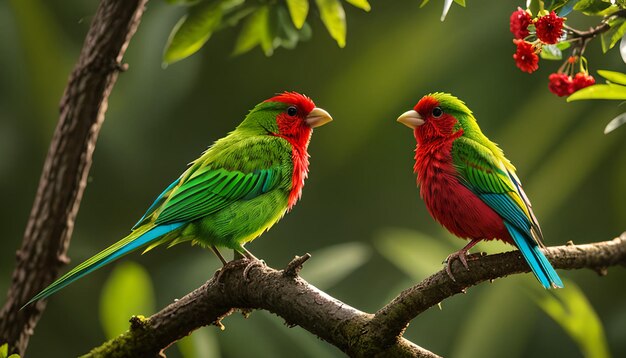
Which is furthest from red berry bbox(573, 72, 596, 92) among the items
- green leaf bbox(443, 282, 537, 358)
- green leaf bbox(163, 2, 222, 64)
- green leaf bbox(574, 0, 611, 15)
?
green leaf bbox(443, 282, 537, 358)

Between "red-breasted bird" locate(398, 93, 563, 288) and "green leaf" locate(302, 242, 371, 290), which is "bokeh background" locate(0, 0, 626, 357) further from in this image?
"red-breasted bird" locate(398, 93, 563, 288)

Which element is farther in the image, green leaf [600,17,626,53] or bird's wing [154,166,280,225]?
bird's wing [154,166,280,225]

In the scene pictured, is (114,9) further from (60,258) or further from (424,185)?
(424,185)

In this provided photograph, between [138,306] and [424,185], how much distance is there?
4.07 ft

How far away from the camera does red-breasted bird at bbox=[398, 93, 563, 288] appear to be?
6.64 ft

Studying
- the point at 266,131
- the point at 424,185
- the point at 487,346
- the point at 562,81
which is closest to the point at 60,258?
the point at 266,131

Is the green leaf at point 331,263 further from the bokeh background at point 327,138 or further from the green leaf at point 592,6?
the green leaf at point 592,6

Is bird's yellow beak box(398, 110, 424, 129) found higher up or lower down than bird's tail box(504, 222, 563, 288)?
higher up

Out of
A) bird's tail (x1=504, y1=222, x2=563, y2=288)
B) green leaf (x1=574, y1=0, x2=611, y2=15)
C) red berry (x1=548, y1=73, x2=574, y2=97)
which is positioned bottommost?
bird's tail (x1=504, y1=222, x2=563, y2=288)

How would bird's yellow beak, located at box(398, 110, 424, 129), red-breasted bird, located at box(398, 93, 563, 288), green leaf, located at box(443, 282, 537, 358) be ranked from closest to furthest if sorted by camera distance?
red-breasted bird, located at box(398, 93, 563, 288)
bird's yellow beak, located at box(398, 110, 424, 129)
green leaf, located at box(443, 282, 537, 358)

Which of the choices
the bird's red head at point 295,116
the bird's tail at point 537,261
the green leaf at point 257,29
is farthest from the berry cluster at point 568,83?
the bird's red head at point 295,116

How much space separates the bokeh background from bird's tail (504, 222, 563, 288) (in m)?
2.94

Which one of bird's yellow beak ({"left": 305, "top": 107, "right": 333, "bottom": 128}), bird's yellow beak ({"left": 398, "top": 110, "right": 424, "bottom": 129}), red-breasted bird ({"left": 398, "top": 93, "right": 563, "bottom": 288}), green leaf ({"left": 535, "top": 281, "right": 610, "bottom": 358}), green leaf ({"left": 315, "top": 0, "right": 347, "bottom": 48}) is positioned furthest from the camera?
green leaf ({"left": 535, "top": 281, "right": 610, "bottom": 358})

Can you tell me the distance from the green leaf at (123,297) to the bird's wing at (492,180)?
1.24m
